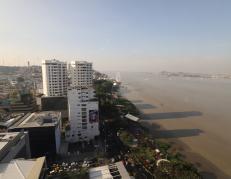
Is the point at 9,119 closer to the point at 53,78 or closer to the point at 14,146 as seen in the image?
the point at 53,78

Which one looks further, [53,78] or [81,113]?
[53,78]

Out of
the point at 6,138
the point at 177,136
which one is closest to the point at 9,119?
the point at 6,138

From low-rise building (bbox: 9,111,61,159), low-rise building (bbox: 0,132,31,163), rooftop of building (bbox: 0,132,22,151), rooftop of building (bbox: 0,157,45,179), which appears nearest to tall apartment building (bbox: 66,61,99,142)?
low-rise building (bbox: 9,111,61,159)

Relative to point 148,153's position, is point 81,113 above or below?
above

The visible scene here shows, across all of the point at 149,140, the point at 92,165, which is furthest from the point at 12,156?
the point at 149,140

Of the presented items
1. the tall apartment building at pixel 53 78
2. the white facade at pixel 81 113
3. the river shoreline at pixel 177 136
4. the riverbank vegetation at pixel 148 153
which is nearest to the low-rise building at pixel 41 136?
the white facade at pixel 81 113

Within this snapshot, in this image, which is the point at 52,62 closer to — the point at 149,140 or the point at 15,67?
the point at 149,140

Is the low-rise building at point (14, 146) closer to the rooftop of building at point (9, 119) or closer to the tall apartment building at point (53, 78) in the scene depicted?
the rooftop of building at point (9, 119)
